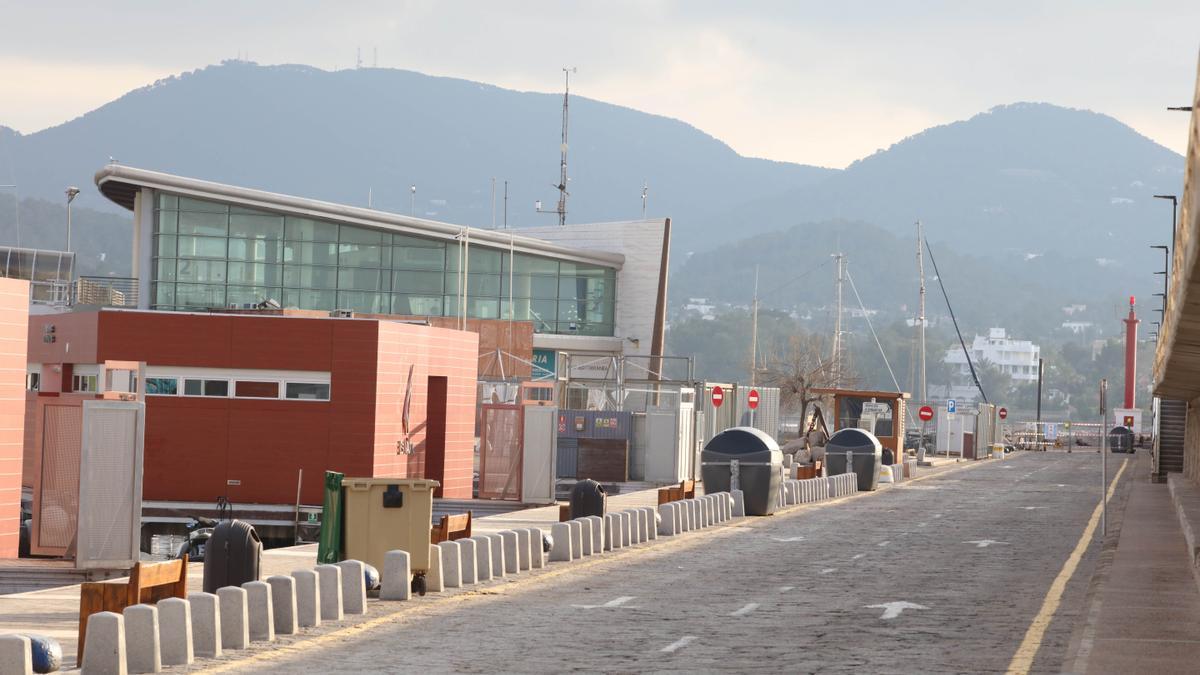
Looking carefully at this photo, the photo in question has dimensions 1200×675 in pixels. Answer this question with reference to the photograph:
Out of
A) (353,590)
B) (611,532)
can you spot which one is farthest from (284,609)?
(611,532)

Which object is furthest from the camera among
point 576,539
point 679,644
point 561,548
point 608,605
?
point 576,539

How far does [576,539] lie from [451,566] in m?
4.55

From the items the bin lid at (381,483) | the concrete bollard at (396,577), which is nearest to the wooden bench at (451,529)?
the bin lid at (381,483)

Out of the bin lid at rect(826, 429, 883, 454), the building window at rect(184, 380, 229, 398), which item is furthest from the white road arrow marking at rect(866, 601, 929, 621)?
the bin lid at rect(826, 429, 883, 454)

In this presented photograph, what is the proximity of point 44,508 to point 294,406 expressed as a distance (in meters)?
13.7

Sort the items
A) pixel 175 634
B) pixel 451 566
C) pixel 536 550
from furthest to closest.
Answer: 1. pixel 536 550
2. pixel 451 566
3. pixel 175 634

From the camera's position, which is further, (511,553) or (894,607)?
(511,553)

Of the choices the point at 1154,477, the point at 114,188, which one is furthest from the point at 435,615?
the point at 114,188

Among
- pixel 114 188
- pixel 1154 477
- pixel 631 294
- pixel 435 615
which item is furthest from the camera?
pixel 631 294

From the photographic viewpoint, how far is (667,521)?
97.7ft

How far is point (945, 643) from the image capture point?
15.7 meters

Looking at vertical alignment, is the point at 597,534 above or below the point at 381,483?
below

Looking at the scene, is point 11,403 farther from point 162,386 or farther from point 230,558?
point 162,386

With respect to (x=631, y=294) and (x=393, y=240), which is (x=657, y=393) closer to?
(x=393, y=240)
